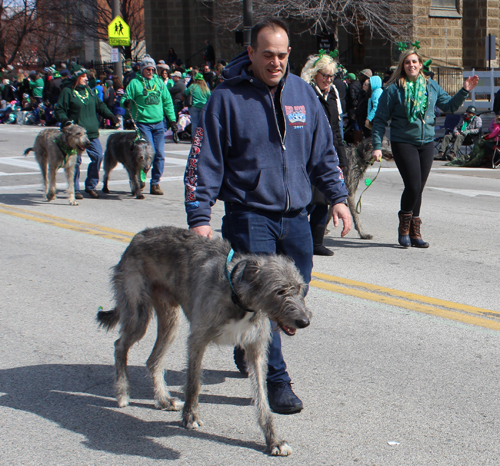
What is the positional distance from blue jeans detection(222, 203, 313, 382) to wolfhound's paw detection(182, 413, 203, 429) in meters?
0.48

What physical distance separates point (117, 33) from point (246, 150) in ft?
77.8

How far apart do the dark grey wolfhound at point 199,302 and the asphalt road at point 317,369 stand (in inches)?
10.3

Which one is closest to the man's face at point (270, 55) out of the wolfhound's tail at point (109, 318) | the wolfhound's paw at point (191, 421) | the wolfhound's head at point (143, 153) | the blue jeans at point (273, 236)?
the blue jeans at point (273, 236)

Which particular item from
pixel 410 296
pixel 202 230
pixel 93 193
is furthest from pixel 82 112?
pixel 202 230

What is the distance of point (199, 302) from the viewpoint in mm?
3541

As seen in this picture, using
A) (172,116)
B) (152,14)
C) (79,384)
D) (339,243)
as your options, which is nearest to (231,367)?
(79,384)

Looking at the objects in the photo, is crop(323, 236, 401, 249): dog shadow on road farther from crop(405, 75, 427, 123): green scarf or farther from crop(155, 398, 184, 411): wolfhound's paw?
crop(155, 398, 184, 411): wolfhound's paw

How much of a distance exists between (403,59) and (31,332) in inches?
188

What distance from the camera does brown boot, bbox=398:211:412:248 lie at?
8039 mm

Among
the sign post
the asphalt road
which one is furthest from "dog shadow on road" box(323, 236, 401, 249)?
the sign post

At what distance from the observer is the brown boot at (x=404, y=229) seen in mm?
8039

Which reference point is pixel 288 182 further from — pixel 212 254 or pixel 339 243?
pixel 339 243

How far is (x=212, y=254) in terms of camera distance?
3.59 m

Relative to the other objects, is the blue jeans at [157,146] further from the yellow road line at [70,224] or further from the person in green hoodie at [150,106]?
the yellow road line at [70,224]
